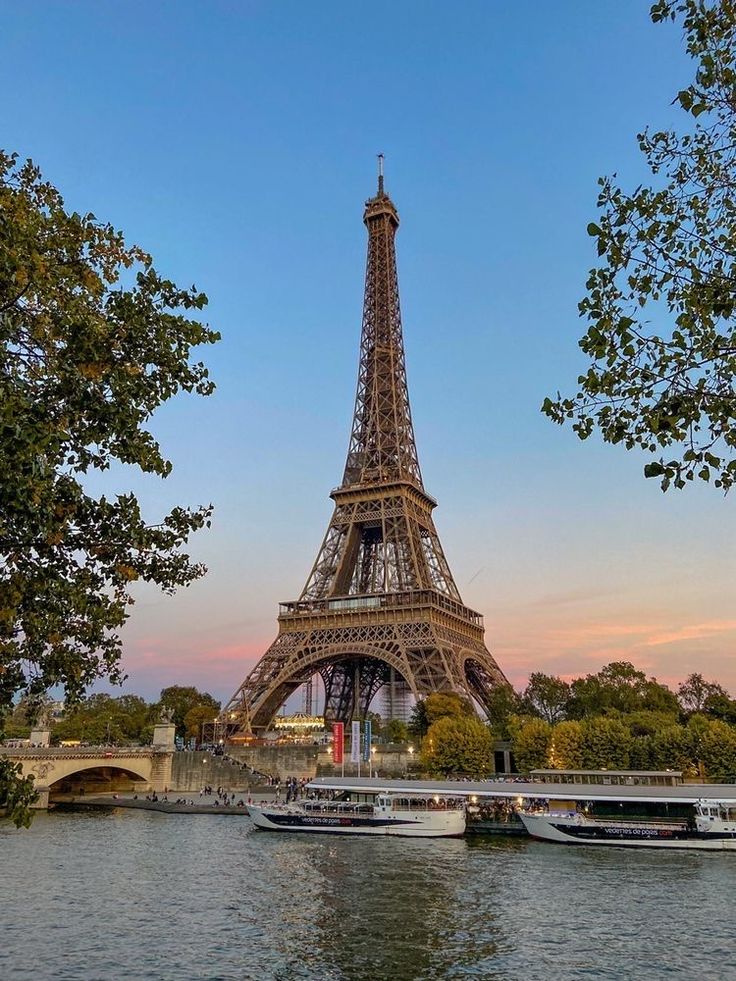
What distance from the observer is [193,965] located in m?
20.6

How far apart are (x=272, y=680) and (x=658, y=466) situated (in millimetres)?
71784

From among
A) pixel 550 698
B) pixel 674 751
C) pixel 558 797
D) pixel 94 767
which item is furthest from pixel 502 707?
pixel 94 767

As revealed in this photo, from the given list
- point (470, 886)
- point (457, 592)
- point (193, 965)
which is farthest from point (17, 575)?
point (457, 592)

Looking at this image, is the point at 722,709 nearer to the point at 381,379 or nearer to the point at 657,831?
the point at 657,831

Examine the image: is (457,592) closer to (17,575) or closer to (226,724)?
(226,724)

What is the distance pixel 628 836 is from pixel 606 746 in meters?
18.0

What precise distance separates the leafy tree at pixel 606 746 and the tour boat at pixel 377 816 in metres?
14.6

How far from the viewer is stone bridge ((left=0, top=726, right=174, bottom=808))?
→ 68250mm

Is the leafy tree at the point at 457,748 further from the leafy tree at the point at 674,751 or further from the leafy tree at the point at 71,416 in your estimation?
the leafy tree at the point at 71,416

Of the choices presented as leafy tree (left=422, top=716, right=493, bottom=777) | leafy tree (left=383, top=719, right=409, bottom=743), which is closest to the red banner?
leafy tree (left=383, top=719, right=409, bottom=743)

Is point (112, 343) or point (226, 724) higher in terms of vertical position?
point (112, 343)

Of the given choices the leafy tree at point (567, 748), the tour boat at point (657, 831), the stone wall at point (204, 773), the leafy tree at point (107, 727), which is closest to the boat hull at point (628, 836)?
the tour boat at point (657, 831)

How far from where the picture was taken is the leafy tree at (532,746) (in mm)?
63594

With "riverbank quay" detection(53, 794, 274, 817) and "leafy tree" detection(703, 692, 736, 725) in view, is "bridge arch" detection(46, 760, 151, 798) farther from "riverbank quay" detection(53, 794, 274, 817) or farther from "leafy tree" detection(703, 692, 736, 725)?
"leafy tree" detection(703, 692, 736, 725)
